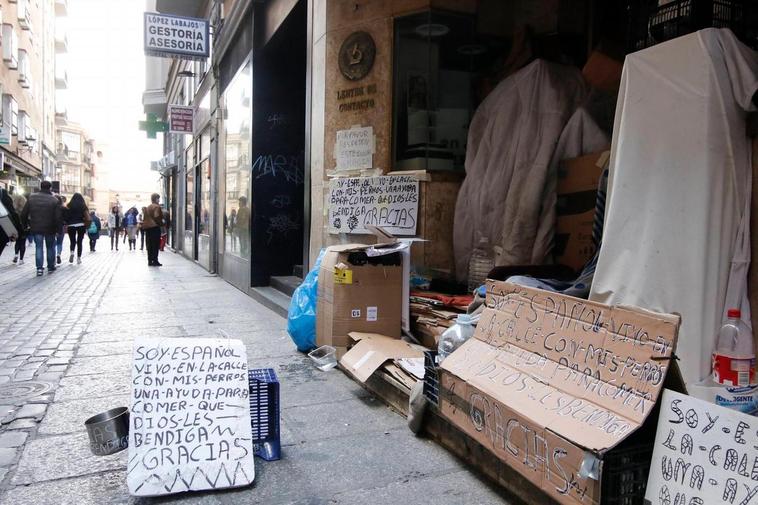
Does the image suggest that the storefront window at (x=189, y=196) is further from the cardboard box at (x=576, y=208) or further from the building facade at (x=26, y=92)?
the cardboard box at (x=576, y=208)

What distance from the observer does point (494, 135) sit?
528cm

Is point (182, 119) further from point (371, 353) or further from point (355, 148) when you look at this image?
point (371, 353)

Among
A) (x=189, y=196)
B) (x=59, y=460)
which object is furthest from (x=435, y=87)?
(x=189, y=196)

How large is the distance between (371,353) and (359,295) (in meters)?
0.70

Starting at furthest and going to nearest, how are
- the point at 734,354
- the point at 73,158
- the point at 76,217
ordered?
the point at 73,158
the point at 76,217
the point at 734,354

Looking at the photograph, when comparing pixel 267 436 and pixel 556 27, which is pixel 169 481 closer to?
pixel 267 436

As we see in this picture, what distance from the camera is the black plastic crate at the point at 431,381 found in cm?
301

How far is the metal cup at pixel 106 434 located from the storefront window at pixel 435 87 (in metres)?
3.91

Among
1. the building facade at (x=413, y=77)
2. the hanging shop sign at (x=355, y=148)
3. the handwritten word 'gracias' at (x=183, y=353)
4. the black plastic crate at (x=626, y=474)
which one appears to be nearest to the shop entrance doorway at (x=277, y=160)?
the building facade at (x=413, y=77)

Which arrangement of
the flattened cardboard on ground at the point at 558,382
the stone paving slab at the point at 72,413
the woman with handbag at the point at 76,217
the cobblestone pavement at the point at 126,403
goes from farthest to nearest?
the woman with handbag at the point at 76,217
the stone paving slab at the point at 72,413
the cobblestone pavement at the point at 126,403
the flattened cardboard on ground at the point at 558,382

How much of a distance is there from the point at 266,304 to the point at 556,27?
490cm

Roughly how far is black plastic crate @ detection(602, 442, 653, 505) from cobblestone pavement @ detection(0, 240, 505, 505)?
0.71 meters

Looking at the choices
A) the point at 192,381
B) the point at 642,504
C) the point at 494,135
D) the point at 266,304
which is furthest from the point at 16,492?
the point at 266,304

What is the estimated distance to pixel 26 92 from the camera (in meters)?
30.1
